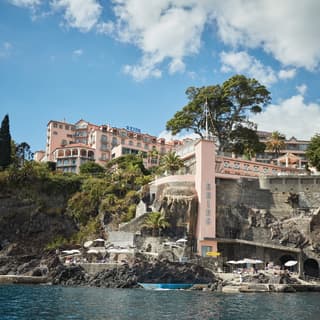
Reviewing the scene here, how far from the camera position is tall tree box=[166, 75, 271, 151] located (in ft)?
227

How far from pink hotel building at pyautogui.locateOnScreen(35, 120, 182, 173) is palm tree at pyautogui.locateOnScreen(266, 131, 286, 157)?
946 inches

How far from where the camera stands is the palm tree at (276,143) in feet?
330

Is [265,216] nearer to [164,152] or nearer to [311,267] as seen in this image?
[311,267]

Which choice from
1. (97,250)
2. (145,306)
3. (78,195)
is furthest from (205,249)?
(145,306)

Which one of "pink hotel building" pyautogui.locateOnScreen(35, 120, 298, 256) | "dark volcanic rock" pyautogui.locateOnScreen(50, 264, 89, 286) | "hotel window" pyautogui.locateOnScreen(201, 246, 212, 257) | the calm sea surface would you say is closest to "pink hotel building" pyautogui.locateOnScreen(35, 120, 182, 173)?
"pink hotel building" pyautogui.locateOnScreen(35, 120, 298, 256)

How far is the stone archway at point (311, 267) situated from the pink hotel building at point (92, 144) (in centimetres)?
4262

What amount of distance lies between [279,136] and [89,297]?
260ft

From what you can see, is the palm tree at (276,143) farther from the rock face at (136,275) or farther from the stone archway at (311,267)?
the rock face at (136,275)

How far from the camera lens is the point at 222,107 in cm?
6969

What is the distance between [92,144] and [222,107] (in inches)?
1680

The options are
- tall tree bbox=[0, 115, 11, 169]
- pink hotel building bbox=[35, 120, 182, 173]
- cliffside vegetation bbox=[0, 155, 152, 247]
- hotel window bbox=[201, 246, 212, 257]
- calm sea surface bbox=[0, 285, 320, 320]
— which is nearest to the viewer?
calm sea surface bbox=[0, 285, 320, 320]

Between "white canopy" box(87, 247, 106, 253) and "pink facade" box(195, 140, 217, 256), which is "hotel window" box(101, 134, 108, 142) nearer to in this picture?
"pink facade" box(195, 140, 217, 256)

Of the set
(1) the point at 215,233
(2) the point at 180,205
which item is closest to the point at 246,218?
(1) the point at 215,233

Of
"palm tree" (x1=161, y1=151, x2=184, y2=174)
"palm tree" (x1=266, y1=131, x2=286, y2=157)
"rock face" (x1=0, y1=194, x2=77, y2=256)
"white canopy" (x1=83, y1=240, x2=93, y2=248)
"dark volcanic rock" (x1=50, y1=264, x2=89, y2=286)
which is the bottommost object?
"dark volcanic rock" (x1=50, y1=264, x2=89, y2=286)
